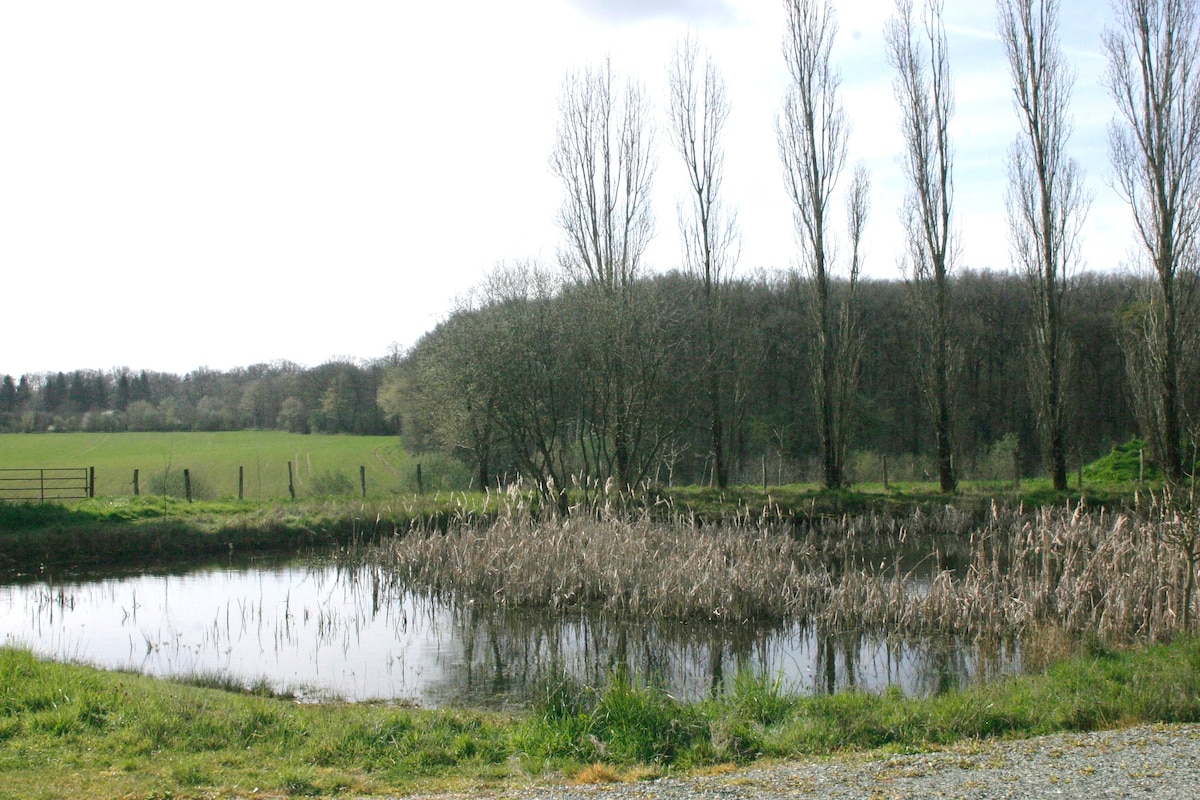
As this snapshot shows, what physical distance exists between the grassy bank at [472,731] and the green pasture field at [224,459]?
63.8ft

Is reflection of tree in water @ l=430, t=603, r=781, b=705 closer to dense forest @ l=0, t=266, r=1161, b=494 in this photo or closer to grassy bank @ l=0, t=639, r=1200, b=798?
grassy bank @ l=0, t=639, r=1200, b=798

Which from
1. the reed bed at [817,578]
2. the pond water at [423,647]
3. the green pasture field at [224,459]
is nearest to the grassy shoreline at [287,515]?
the reed bed at [817,578]

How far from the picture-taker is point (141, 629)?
10.9 meters

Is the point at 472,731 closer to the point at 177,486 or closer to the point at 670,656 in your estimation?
the point at 670,656

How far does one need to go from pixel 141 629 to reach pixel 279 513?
325 inches

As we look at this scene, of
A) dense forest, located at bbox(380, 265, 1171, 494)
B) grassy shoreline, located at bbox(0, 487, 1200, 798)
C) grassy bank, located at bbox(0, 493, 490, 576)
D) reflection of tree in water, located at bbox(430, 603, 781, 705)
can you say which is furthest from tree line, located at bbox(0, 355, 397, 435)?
grassy shoreline, located at bbox(0, 487, 1200, 798)

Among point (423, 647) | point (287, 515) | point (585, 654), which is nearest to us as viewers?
point (585, 654)

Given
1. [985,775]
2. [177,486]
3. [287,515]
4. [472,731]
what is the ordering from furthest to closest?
[177,486] < [287,515] < [472,731] < [985,775]

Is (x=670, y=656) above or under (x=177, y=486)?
under

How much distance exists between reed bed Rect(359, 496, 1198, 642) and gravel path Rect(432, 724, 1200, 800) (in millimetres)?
3418

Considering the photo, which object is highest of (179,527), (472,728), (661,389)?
(661,389)

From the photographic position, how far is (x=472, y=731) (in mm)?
6070

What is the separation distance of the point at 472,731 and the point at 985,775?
3.32 meters

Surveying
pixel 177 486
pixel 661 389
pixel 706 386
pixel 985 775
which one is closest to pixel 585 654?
pixel 985 775
